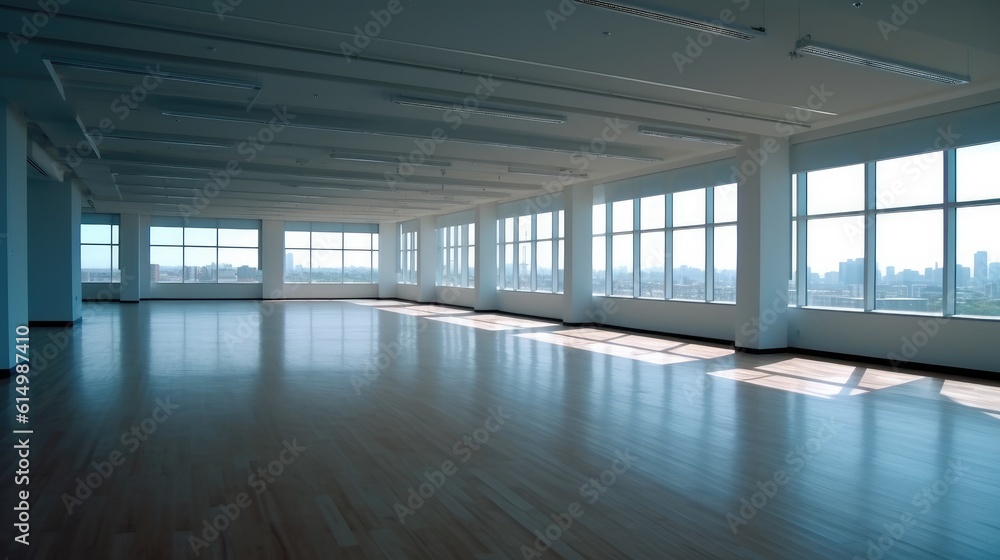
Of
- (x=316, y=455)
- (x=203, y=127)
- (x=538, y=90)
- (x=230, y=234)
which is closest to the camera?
(x=316, y=455)

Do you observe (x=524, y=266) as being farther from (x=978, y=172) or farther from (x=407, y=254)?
(x=978, y=172)

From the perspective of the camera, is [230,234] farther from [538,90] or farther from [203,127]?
[538,90]

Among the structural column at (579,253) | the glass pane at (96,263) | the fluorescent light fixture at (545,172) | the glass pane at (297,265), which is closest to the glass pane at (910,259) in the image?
the fluorescent light fixture at (545,172)

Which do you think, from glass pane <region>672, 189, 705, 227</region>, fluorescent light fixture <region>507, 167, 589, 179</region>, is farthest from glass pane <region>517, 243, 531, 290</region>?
glass pane <region>672, 189, 705, 227</region>

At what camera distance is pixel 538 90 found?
823 centimetres

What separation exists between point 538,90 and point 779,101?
10.8 feet

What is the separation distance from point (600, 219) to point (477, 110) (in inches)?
327

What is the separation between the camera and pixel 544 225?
62.0ft

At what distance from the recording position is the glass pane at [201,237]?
26.9 meters

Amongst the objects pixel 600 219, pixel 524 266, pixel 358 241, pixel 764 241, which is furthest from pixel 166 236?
pixel 764 241

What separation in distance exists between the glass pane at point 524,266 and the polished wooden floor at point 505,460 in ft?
34.0

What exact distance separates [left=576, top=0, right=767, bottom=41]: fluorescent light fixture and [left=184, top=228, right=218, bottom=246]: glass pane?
25.4 metres

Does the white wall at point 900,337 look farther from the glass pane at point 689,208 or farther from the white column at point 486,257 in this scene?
the white column at point 486,257

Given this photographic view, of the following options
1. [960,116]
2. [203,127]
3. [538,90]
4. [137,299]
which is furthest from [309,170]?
[137,299]
